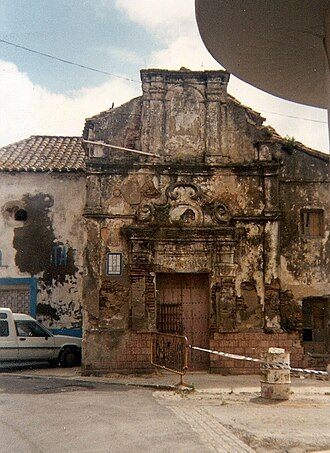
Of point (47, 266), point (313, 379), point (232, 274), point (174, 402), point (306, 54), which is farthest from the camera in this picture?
point (47, 266)

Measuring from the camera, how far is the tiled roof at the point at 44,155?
17797 mm

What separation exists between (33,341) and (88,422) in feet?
25.4

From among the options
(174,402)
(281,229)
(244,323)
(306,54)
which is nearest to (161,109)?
(281,229)

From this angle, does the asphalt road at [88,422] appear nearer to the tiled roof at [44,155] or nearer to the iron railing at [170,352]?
the iron railing at [170,352]

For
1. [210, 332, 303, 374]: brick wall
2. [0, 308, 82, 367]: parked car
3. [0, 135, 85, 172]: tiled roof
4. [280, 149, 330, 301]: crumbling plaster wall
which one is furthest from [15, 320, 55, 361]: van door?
[280, 149, 330, 301]: crumbling plaster wall

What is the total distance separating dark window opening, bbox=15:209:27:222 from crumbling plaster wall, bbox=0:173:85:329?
10 centimetres

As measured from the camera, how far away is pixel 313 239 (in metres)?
15.1

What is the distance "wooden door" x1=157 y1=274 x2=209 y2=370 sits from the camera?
14555 millimetres

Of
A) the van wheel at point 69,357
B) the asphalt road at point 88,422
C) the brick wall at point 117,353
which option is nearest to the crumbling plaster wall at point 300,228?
the brick wall at point 117,353

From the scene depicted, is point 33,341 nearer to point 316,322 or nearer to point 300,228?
point 316,322

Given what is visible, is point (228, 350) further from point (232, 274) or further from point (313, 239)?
point (313, 239)

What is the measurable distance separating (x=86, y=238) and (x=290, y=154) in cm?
592

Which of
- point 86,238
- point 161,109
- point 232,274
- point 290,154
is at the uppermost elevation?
point 161,109

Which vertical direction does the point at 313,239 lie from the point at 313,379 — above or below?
above
